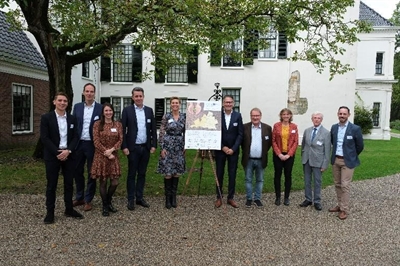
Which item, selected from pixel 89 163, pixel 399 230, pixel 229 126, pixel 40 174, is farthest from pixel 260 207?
pixel 40 174

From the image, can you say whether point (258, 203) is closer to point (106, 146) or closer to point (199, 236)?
point (199, 236)

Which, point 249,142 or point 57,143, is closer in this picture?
point 57,143

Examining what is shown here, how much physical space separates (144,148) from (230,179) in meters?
1.79

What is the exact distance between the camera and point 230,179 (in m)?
7.14

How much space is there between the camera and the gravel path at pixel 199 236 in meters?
4.61

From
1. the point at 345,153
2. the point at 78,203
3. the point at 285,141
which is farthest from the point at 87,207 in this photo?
the point at 345,153

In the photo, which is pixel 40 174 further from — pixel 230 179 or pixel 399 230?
pixel 399 230

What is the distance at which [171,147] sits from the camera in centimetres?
675

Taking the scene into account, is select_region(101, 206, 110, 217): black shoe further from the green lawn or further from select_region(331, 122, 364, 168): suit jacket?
select_region(331, 122, 364, 168): suit jacket

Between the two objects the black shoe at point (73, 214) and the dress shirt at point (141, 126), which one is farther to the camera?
the dress shirt at point (141, 126)

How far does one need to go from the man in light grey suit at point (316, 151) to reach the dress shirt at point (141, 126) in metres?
3.16

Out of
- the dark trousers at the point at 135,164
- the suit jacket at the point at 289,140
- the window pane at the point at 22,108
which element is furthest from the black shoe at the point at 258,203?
the window pane at the point at 22,108

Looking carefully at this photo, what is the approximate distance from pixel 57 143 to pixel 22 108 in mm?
12084

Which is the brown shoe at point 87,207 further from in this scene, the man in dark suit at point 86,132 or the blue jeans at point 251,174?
the blue jeans at point 251,174
